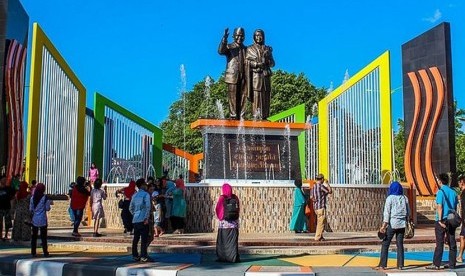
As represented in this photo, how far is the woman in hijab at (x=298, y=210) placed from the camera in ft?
43.2

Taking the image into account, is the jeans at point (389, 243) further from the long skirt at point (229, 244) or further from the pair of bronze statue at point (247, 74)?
the pair of bronze statue at point (247, 74)

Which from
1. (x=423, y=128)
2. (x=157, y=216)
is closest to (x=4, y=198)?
(x=157, y=216)

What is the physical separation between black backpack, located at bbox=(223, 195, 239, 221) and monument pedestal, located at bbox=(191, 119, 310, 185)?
5.59 m

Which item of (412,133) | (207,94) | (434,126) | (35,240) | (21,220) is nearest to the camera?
(35,240)

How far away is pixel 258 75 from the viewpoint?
15.7 meters

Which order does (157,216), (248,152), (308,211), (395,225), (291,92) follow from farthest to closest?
(291,92), (248,152), (308,211), (157,216), (395,225)

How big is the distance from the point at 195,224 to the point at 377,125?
1217cm

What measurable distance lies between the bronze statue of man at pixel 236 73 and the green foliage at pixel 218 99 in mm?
A: 26041

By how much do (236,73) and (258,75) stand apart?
592 millimetres

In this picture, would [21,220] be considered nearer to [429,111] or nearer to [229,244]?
[229,244]

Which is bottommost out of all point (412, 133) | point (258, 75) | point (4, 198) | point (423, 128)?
point (4, 198)

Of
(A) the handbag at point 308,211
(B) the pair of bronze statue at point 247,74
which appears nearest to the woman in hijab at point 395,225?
(A) the handbag at point 308,211

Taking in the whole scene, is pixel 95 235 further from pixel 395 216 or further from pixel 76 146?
pixel 76 146

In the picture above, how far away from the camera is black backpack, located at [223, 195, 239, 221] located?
8859mm
